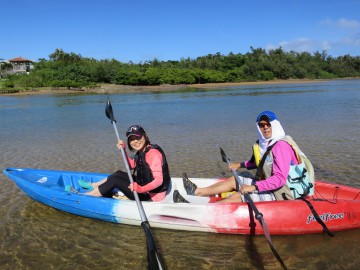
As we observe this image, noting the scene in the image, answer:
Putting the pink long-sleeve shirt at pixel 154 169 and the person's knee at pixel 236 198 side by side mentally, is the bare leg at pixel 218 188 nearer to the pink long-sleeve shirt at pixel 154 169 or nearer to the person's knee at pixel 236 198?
the person's knee at pixel 236 198

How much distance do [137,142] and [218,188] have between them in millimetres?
1634

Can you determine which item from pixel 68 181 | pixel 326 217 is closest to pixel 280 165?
pixel 326 217

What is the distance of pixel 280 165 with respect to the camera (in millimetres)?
4824

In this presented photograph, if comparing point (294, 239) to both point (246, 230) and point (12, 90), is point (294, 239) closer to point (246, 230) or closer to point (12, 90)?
point (246, 230)

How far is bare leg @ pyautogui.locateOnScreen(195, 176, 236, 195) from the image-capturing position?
5906 millimetres

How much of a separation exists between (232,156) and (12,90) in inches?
2037

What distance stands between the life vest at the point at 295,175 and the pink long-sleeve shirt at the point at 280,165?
87 mm

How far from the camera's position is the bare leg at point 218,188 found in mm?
5906

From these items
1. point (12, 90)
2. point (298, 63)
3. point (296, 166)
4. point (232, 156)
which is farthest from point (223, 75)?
point (296, 166)

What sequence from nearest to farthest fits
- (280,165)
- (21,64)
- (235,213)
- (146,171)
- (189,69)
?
(280,165), (235,213), (146,171), (189,69), (21,64)

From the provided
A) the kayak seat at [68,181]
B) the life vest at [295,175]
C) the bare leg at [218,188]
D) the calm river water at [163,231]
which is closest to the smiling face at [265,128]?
the life vest at [295,175]

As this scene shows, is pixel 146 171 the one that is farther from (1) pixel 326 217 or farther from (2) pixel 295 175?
(1) pixel 326 217

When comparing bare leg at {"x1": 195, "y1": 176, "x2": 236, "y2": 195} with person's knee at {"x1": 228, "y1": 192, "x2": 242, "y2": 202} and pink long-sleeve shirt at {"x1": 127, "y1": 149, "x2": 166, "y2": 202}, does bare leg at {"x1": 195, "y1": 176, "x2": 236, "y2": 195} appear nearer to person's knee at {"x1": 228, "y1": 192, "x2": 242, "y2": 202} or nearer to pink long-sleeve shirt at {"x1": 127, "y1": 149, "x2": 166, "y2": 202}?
person's knee at {"x1": 228, "y1": 192, "x2": 242, "y2": 202}

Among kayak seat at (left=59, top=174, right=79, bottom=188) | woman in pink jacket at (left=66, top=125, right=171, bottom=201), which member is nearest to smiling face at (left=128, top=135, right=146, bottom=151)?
woman in pink jacket at (left=66, top=125, right=171, bottom=201)
